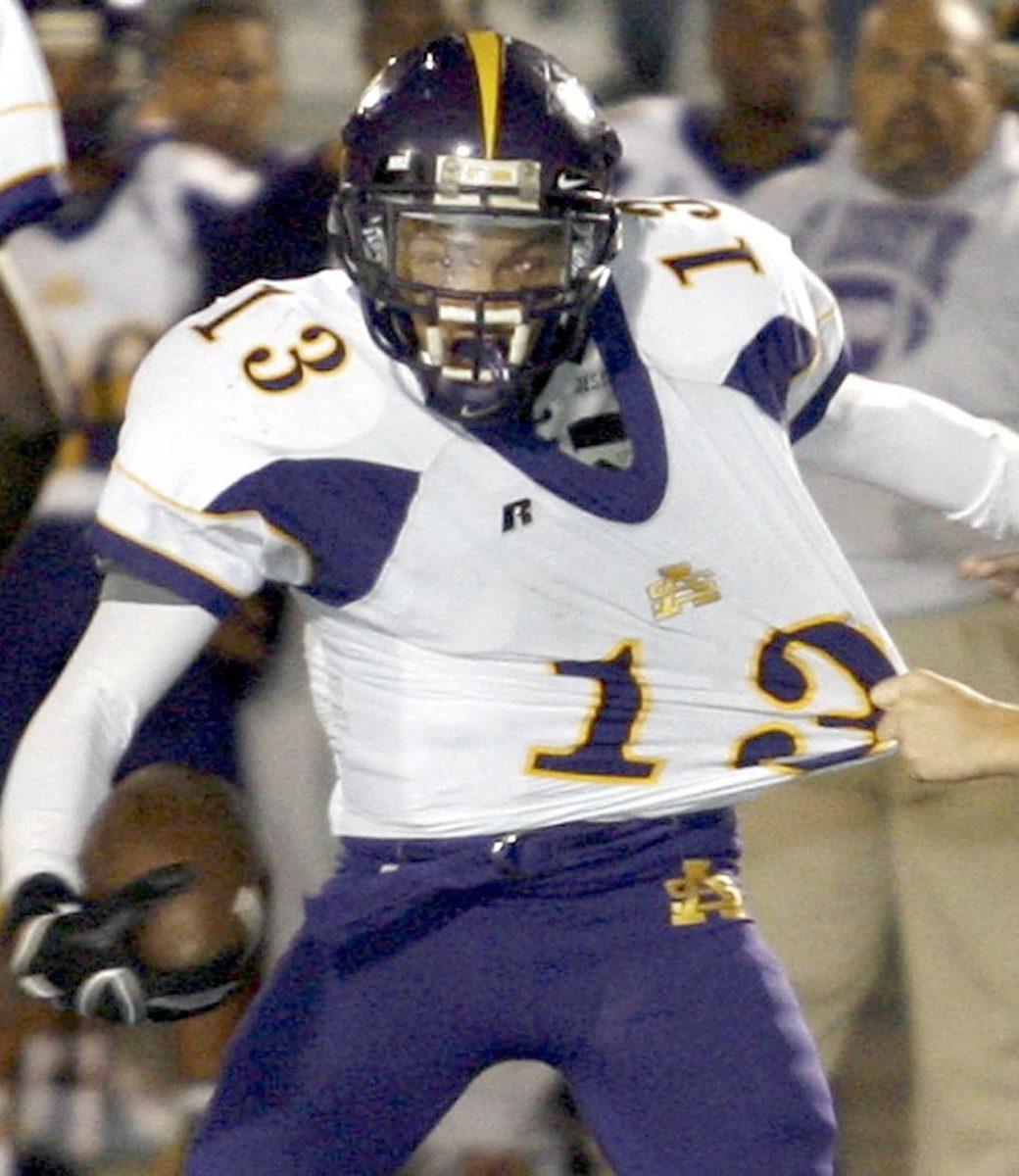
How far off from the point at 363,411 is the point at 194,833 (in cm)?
42

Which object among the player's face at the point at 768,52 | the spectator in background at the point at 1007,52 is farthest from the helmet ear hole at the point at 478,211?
the spectator in background at the point at 1007,52

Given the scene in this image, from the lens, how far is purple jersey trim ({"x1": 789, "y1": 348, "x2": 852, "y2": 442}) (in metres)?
2.95

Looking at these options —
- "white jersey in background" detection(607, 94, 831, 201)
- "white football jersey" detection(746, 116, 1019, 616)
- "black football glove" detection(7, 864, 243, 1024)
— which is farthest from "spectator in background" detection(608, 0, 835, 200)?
"black football glove" detection(7, 864, 243, 1024)

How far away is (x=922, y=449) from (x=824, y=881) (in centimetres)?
91

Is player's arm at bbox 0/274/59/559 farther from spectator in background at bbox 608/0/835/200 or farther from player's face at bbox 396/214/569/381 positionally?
spectator in background at bbox 608/0/835/200

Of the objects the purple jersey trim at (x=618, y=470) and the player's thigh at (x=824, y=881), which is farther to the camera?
the player's thigh at (x=824, y=881)

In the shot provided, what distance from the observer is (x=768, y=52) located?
4.10m

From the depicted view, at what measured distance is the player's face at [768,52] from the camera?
13.3ft

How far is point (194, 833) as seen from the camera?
8.72 ft

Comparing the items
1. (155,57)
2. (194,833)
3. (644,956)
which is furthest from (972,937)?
(155,57)

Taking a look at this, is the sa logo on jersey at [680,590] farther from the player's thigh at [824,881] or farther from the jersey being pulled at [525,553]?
the player's thigh at [824,881]

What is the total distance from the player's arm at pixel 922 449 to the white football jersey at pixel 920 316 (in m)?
0.76

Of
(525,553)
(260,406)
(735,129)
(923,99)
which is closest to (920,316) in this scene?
(923,99)

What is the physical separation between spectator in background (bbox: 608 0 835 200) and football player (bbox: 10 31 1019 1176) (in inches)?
48.7
